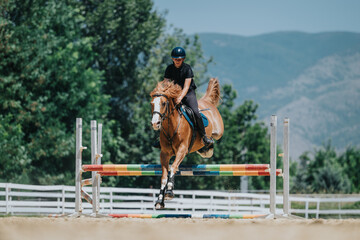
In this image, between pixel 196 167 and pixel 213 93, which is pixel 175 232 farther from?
pixel 213 93

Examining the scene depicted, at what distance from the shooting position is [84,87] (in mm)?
29656

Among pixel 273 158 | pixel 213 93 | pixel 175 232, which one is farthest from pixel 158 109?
pixel 213 93

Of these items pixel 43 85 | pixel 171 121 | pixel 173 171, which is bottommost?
pixel 173 171

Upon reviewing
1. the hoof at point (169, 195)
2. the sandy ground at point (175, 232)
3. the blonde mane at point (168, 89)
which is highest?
the blonde mane at point (168, 89)

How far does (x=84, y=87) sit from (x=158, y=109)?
22636 mm

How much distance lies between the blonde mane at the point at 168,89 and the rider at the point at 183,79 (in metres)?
0.10

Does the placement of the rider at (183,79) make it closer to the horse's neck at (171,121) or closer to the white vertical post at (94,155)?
the horse's neck at (171,121)

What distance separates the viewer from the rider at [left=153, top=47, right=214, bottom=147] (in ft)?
27.0

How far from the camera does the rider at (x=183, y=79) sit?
27.0 feet

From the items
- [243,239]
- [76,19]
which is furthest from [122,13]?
[243,239]

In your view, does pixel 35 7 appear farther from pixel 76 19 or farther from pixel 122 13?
pixel 122 13

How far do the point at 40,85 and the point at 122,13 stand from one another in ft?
32.5

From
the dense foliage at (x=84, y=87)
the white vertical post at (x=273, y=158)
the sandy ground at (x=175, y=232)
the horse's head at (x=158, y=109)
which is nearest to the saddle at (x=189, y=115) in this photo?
the horse's head at (x=158, y=109)

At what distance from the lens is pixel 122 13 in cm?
3503
